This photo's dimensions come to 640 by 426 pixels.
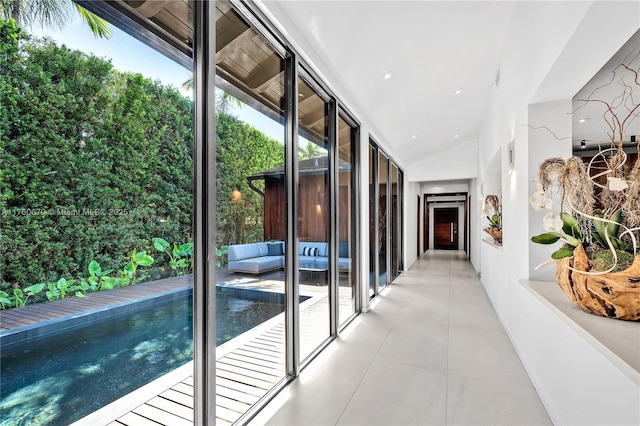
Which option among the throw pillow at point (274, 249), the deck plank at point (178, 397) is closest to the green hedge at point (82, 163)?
the deck plank at point (178, 397)

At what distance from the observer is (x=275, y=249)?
2285mm

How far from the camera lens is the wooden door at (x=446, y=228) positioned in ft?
45.3

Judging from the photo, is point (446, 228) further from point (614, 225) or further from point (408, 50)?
Result: point (614, 225)

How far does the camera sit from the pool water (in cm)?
98

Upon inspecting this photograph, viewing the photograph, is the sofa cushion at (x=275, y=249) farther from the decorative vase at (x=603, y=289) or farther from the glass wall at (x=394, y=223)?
the glass wall at (x=394, y=223)

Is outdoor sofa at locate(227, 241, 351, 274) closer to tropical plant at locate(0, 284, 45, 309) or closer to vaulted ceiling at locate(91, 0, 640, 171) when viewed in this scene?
tropical plant at locate(0, 284, 45, 309)

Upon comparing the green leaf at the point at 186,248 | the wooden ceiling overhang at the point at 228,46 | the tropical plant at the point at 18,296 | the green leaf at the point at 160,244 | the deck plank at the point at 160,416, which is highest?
the wooden ceiling overhang at the point at 228,46

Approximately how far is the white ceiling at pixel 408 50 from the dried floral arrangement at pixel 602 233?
5.14 feet

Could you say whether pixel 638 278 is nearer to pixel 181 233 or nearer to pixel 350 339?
pixel 181 233

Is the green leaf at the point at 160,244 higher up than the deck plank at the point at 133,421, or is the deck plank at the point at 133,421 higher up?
the green leaf at the point at 160,244

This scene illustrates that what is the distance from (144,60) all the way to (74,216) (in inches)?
28.8

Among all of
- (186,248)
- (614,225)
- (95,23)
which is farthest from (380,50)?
(186,248)

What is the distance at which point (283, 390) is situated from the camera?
7.47ft

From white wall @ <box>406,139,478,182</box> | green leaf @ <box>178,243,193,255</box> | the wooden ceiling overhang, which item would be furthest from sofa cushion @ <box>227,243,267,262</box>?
white wall @ <box>406,139,478,182</box>
